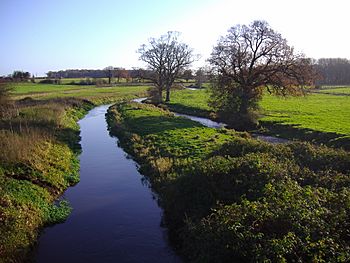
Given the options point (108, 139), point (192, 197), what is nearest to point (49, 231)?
point (192, 197)

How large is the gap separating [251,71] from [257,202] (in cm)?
3273

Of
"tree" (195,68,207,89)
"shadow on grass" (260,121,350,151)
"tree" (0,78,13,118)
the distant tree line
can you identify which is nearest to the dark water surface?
"shadow on grass" (260,121,350,151)

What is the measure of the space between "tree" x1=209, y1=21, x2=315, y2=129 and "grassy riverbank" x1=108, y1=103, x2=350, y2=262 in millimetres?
18938

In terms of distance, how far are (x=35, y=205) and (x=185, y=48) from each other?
61.0 meters

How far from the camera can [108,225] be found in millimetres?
14828

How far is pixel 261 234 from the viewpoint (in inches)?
355

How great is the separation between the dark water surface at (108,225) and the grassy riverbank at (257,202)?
2.99 feet

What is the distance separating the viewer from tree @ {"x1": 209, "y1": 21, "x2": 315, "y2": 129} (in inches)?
1512

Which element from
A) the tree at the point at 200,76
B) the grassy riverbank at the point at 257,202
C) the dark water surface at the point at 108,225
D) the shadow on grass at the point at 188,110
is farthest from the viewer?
the tree at the point at 200,76

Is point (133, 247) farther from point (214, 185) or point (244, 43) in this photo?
point (244, 43)

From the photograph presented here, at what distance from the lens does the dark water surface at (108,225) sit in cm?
1247

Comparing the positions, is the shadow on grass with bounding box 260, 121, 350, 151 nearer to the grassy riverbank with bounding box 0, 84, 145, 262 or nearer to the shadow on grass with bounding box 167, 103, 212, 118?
the shadow on grass with bounding box 167, 103, 212, 118

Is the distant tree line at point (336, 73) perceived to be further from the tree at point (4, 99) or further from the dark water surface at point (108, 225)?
the dark water surface at point (108, 225)

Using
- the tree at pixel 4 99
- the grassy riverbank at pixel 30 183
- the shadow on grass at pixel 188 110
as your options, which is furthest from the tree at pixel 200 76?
the grassy riverbank at pixel 30 183
